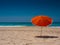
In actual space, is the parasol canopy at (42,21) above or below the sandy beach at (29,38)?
above

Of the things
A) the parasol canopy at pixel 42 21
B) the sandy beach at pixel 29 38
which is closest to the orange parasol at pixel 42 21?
the parasol canopy at pixel 42 21

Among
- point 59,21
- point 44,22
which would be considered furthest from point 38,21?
point 59,21

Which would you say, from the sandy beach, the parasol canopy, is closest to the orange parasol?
the parasol canopy

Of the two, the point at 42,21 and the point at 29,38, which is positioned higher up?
the point at 42,21

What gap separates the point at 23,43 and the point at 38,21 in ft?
5.45

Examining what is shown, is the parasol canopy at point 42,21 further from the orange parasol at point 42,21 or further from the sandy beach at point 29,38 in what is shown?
the sandy beach at point 29,38

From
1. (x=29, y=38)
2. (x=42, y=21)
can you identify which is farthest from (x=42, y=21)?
(x=29, y=38)

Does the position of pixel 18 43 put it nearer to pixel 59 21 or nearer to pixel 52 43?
pixel 52 43

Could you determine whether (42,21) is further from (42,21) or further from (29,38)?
(29,38)

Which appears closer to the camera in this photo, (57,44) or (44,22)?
(57,44)

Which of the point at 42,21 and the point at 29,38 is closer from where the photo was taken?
the point at 42,21

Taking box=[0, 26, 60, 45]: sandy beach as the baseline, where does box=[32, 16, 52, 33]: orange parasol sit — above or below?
above

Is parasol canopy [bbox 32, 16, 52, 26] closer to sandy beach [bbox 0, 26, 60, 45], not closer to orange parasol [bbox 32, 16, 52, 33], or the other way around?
orange parasol [bbox 32, 16, 52, 33]

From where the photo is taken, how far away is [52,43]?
8.28 meters
